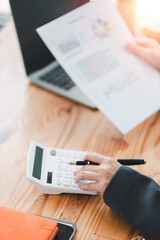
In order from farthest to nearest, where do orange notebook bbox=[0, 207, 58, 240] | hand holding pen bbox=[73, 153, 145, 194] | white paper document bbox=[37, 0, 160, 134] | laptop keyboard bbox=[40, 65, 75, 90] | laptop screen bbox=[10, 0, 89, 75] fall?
laptop keyboard bbox=[40, 65, 75, 90]
laptop screen bbox=[10, 0, 89, 75]
white paper document bbox=[37, 0, 160, 134]
hand holding pen bbox=[73, 153, 145, 194]
orange notebook bbox=[0, 207, 58, 240]

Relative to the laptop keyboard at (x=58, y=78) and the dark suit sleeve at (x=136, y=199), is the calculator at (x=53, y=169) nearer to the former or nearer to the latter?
the dark suit sleeve at (x=136, y=199)

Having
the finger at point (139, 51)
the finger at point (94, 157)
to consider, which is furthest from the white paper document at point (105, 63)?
the finger at point (94, 157)

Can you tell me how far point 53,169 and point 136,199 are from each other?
24 cm

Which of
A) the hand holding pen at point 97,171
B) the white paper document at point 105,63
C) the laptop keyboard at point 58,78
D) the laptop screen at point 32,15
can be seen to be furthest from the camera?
the laptop keyboard at point 58,78

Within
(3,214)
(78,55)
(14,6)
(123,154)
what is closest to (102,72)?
(78,55)

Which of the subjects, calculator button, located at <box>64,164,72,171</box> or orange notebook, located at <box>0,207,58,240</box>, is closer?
orange notebook, located at <box>0,207,58,240</box>

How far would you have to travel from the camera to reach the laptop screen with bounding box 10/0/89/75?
1005mm

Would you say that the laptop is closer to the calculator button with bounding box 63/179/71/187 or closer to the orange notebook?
the calculator button with bounding box 63/179/71/187

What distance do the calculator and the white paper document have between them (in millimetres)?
176

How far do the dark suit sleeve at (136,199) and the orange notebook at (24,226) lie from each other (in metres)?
0.15

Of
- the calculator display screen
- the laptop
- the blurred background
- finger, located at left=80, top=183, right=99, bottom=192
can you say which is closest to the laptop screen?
the laptop

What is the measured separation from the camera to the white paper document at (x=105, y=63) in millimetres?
889

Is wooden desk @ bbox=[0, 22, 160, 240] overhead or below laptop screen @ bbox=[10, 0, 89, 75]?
below

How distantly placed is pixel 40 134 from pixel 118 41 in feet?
1.31
